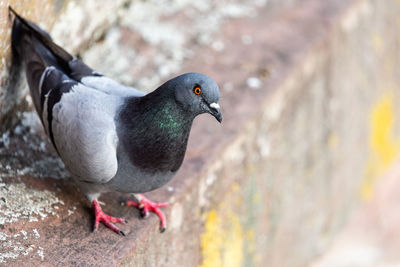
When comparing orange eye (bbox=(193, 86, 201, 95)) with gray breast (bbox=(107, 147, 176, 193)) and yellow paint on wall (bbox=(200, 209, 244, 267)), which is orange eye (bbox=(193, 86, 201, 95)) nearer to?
gray breast (bbox=(107, 147, 176, 193))

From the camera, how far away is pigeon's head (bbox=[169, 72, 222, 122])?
2809 millimetres

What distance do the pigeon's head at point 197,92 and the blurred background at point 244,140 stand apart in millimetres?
756

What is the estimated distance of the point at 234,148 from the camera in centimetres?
395

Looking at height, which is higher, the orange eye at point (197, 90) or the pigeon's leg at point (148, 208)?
the orange eye at point (197, 90)

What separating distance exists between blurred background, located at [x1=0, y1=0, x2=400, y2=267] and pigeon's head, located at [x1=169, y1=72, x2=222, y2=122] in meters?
0.76

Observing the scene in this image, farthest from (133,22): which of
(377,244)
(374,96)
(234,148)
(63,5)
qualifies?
(377,244)

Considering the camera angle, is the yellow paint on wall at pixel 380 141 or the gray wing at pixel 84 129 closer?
the gray wing at pixel 84 129

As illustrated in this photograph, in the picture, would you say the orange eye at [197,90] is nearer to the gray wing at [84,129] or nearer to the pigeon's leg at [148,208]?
the gray wing at [84,129]

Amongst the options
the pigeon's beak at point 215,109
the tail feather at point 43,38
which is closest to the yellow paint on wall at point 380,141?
the pigeon's beak at point 215,109

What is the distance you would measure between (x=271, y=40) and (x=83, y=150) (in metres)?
2.66

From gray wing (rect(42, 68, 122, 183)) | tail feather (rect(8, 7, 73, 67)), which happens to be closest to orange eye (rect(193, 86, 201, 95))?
gray wing (rect(42, 68, 122, 183))

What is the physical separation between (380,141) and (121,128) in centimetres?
418

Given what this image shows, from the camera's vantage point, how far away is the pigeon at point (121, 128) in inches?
113

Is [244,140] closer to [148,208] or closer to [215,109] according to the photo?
[148,208]
